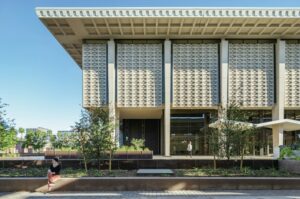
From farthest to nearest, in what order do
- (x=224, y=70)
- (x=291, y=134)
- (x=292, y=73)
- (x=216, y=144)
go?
1. (x=291, y=134)
2. (x=292, y=73)
3. (x=224, y=70)
4. (x=216, y=144)

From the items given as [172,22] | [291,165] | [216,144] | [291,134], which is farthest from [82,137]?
[291,134]

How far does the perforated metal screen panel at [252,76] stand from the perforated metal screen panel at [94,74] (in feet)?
41.6

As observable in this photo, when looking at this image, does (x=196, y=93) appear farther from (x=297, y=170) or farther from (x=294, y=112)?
(x=297, y=170)

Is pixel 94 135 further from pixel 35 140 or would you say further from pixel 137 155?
→ pixel 35 140

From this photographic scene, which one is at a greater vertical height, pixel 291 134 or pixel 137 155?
pixel 291 134

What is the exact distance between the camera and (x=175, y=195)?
12.6m

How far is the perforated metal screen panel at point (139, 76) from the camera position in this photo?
3912cm

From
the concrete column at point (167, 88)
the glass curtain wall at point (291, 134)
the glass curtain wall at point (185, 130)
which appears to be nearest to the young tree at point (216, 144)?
the concrete column at point (167, 88)

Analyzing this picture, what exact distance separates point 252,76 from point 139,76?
36.9 feet

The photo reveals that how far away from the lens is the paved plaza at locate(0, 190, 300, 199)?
12.2m

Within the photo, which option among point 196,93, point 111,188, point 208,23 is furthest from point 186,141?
point 111,188

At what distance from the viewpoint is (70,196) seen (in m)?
12.6

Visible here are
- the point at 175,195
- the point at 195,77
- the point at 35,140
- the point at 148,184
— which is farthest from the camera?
the point at 35,140

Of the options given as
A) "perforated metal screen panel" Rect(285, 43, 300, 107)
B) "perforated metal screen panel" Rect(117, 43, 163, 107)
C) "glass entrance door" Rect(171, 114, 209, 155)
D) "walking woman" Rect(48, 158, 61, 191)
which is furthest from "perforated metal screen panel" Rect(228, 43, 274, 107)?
"walking woman" Rect(48, 158, 61, 191)
